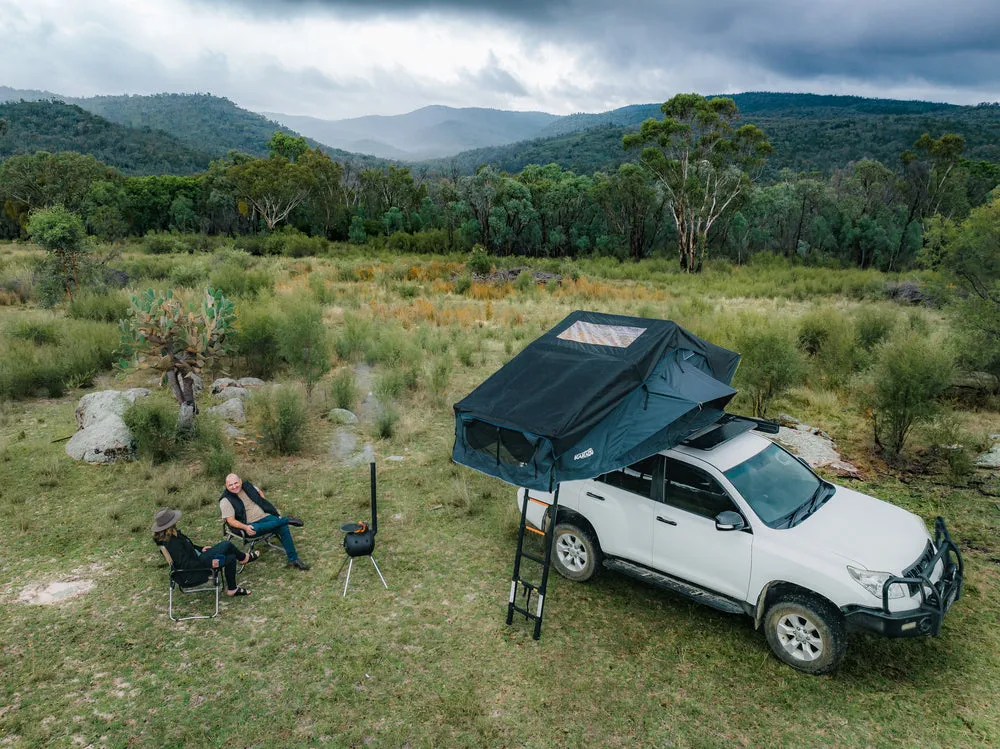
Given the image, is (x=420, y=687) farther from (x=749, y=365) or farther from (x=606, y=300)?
(x=606, y=300)

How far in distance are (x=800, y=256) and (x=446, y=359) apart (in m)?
34.9

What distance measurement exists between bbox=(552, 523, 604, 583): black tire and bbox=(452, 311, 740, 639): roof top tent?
1.47 feet

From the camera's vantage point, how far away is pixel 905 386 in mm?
9695

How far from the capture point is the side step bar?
18.5 feet

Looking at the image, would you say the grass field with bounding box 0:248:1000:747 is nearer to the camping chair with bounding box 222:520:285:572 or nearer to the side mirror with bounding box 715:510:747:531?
the camping chair with bounding box 222:520:285:572

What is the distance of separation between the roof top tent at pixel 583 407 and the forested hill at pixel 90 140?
119 meters

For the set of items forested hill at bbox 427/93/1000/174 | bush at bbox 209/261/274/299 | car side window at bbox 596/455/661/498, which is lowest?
bush at bbox 209/261/274/299

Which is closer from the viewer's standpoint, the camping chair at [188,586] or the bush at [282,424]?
the camping chair at [188,586]

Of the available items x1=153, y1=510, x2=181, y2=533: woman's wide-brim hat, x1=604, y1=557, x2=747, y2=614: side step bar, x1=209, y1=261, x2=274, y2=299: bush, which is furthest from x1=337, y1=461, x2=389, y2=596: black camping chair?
x1=209, y1=261, x2=274, y2=299: bush

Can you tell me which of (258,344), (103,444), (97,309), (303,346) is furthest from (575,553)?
(97,309)

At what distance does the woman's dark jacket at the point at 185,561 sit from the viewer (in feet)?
20.3

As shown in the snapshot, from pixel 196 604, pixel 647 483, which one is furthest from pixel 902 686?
pixel 196 604

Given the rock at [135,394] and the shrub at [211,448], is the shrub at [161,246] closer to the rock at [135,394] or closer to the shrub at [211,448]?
the rock at [135,394]

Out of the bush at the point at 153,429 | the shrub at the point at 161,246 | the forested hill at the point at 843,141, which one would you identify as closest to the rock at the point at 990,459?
the bush at the point at 153,429
